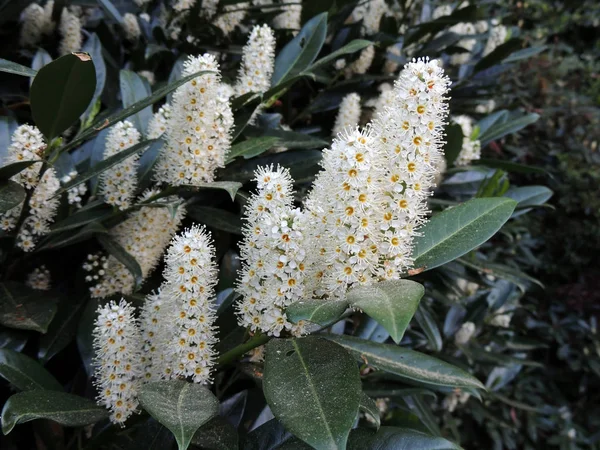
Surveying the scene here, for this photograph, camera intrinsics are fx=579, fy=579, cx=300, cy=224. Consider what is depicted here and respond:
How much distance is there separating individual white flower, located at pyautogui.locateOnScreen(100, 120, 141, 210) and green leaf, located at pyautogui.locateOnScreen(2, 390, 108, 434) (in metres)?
0.47

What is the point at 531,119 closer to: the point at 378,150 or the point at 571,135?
the point at 378,150

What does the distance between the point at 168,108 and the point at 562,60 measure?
14.3 feet

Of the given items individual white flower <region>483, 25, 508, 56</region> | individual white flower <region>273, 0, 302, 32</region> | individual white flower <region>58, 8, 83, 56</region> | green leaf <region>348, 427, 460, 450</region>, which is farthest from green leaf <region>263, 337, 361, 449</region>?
individual white flower <region>483, 25, 508, 56</region>

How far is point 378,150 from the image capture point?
100 centimetres

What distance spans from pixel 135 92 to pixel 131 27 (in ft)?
1.87

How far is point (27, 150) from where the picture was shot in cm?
124

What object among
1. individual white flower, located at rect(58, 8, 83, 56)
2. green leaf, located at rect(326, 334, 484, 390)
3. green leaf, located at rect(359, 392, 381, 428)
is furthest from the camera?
individual white flower, located at rect(58, 8, 83, 56)

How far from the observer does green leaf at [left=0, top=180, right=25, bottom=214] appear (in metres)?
1.12

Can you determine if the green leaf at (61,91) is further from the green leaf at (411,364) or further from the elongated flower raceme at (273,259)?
the green leaf at (411,364)

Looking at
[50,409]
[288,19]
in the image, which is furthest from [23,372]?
[288,19]

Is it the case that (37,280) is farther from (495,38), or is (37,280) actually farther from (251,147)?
(495,38)

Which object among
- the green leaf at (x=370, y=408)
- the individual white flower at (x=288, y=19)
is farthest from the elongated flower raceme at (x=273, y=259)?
the individual white flower at (x=288, y=19)

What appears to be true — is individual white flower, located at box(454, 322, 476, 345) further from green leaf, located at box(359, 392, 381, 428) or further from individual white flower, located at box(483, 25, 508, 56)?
green leaf, located at box(359, 392, 381, 428)

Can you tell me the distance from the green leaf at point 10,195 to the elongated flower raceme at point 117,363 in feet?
0.89
